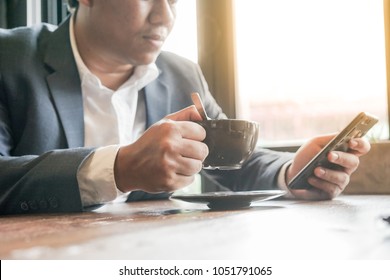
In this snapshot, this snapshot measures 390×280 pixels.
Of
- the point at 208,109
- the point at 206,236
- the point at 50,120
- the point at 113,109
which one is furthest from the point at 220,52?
Result: the point at 206,236

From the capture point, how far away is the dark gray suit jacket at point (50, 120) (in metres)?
0.63

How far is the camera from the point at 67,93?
83 centimetres

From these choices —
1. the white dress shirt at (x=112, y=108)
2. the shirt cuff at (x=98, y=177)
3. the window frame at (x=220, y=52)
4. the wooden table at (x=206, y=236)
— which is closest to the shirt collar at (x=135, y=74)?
the white dress shirt at (x=112, y=108)

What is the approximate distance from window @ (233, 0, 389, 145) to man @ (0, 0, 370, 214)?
0.10m

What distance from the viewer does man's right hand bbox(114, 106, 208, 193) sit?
568 mm

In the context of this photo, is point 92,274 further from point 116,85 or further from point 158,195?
point 116,85

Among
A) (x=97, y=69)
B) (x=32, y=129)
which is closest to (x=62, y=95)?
(x=32, y=129)

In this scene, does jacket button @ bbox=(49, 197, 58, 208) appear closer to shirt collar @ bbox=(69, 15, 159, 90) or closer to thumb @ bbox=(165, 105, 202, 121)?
thumb @ bbox=(165, 105, 202, 121)

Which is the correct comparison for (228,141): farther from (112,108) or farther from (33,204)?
(112,108)

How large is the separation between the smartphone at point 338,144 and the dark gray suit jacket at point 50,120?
13 centimetres

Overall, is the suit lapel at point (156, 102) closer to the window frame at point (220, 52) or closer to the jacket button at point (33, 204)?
the window frame at point (220, 52)

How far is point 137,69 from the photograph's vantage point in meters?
0.98

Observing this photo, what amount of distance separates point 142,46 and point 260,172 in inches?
13.0

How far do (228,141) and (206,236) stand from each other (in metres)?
0.18
